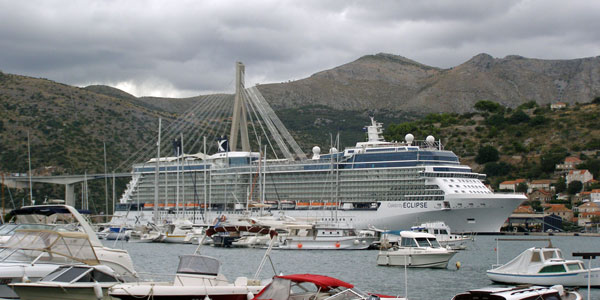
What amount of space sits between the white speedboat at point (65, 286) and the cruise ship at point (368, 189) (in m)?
56.6

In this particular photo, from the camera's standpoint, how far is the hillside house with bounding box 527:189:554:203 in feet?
454

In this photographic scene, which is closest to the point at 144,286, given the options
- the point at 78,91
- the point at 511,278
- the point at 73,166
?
the point at 511,278

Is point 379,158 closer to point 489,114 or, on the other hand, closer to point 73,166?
point 73,166

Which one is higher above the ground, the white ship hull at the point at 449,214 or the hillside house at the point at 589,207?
the white ship hull at the point at 449,214

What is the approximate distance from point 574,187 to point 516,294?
127291 mm

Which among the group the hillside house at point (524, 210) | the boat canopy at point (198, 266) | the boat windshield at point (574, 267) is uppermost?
the boat canopy at point (198, 266)

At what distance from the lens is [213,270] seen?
23.0 metres

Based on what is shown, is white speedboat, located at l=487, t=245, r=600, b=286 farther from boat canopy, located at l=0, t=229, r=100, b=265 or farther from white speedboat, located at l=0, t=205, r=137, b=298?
boat canopy, located at l=0, t=229, r=100, b=265

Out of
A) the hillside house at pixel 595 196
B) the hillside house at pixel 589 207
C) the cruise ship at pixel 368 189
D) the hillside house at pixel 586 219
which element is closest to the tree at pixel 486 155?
the hillside house at pixel 595 196

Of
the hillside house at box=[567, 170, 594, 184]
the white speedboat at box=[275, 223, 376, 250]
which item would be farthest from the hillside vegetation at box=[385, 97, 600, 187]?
the white speedboat at box=[275, 223, 376, 250]

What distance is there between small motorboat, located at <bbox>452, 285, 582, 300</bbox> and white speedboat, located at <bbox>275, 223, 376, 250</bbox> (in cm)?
4132

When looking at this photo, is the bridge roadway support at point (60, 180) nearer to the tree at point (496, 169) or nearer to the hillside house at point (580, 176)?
the tree at point (496, 169)

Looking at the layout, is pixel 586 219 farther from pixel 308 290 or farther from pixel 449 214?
pixel 308 290

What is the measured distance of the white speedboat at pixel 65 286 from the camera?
21.4 metres
